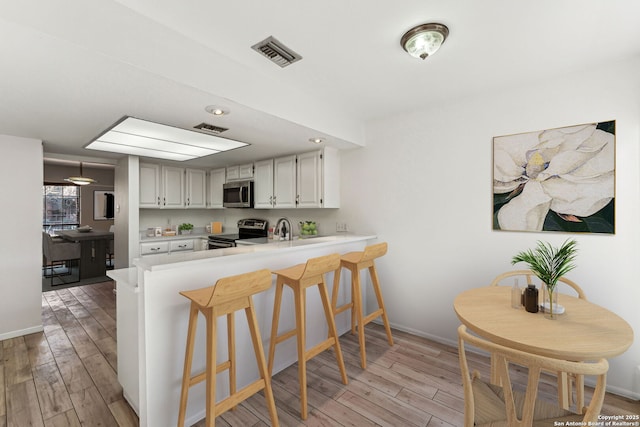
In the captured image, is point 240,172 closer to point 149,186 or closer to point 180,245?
point 149,186

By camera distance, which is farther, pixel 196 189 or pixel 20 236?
pixel 196 189

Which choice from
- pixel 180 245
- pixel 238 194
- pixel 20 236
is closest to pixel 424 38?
pixel 238 194

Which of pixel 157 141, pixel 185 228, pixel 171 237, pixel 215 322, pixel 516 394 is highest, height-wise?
pixel 157 141

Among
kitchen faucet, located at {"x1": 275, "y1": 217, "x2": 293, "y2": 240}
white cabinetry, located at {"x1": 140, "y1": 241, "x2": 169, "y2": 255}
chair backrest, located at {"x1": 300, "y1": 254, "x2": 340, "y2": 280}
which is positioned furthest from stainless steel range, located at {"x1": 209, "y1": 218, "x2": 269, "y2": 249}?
chair backrest, located at {"x1": 300, "y1": 254, "x2": 340, "y2": 280}

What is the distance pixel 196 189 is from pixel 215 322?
4.23 m

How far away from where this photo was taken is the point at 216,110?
85.4 inches

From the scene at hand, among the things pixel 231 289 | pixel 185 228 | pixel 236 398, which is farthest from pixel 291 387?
pixel 185 228

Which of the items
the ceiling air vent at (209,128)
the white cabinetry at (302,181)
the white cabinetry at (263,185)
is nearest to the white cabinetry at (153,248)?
the white cabinetry at (263,185)


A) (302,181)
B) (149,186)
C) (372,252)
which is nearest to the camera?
(372,252)

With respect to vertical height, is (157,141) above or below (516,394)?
above

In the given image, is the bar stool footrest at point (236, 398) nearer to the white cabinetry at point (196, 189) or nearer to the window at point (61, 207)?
the white cabinetry at point (196, 189)

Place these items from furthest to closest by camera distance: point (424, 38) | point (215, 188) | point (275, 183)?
point (215, 188) → point (275, 183) → point (424, 38)

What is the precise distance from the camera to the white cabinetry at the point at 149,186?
4.53 metres

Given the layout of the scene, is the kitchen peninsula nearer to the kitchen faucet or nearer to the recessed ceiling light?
the recessed ceiling light
